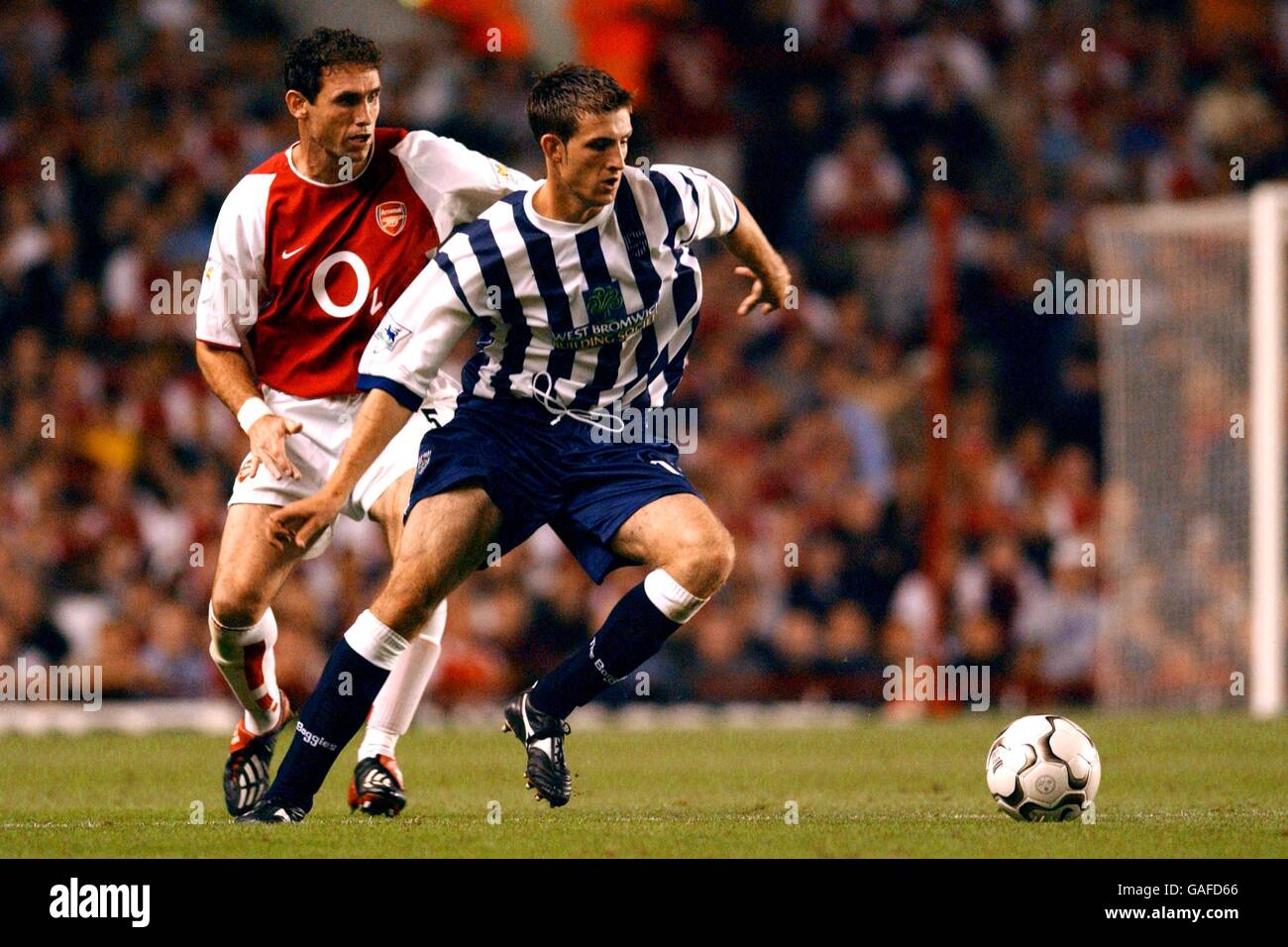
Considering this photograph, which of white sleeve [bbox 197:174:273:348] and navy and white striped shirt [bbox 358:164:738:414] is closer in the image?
navy and white striped shirt [bbox 358:164:738:414]

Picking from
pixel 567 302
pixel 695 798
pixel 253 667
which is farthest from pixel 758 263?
pixel 253 667

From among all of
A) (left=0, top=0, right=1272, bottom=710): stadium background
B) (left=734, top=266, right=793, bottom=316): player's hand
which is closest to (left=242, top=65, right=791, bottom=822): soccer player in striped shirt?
(left=734, top=266, right=793, bottom=316): player's hand

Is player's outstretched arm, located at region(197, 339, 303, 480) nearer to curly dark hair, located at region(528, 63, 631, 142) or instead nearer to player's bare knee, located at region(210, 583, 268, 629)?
player's bare knee, located at region(210, 583, 268, 629)

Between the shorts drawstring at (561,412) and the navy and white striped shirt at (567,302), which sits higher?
the navy and white striped shirt at (567,302)

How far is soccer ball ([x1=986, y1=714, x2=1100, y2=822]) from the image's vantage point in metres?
6.29

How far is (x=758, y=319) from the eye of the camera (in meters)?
15.1

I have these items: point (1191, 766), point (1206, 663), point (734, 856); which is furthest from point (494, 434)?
point (1206, 663)

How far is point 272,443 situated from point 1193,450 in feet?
28.3

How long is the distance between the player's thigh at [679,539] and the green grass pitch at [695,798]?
2.72 ft

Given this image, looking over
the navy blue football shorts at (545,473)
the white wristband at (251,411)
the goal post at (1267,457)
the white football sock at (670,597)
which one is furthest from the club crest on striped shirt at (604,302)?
the goal post at (1267,457)

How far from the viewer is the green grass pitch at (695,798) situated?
18.4 feet

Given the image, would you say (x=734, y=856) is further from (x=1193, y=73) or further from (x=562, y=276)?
(x=1193, y=73)

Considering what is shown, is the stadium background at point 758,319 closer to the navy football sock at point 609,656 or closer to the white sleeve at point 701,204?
the navy football sock at point 609,656

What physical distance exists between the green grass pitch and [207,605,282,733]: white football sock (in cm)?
38
